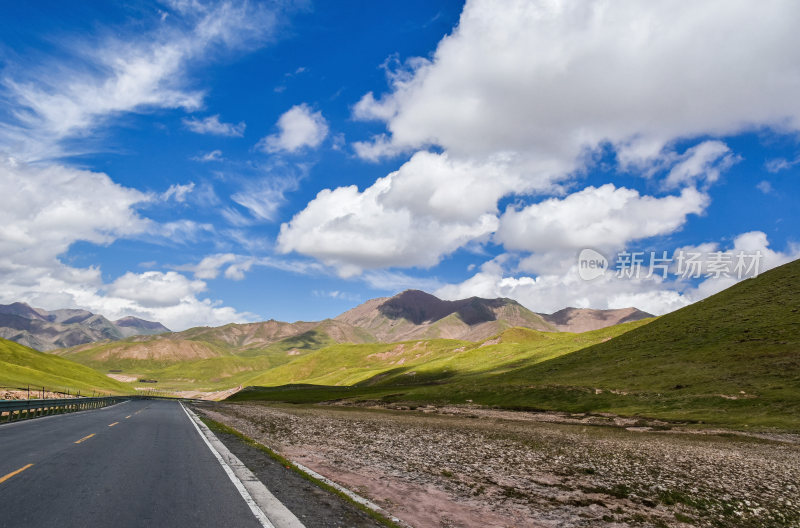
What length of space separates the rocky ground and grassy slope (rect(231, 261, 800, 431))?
116 feet

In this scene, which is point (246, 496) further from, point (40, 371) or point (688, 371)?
point (40, 371)

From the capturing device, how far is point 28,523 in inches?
397

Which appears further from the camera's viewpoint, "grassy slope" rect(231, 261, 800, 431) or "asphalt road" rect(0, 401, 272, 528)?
"grassy slope" rect(231, 261, 800, 431)

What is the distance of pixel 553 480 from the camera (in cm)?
2081

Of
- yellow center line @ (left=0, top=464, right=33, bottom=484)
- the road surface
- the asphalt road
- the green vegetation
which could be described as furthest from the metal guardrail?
the green vegetation

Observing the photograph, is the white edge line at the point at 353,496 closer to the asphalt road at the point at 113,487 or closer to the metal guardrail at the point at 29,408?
the asphalt road at the point at 113,487

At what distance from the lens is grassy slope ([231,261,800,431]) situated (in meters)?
70.2

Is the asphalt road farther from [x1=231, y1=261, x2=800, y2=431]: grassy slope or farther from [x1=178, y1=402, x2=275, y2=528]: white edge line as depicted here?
[x1=231, y1=261, x2=800, y2=431]: grassy slope

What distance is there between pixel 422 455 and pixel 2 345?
219m

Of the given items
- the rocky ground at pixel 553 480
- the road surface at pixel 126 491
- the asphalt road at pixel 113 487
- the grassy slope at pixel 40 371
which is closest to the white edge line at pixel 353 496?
the rocky ground at pixel 553 480

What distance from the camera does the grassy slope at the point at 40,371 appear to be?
125562mm

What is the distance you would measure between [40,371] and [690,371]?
18591cm

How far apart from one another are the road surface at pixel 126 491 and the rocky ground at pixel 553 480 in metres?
3.46

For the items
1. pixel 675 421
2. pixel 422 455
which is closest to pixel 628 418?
pixel 675 421
